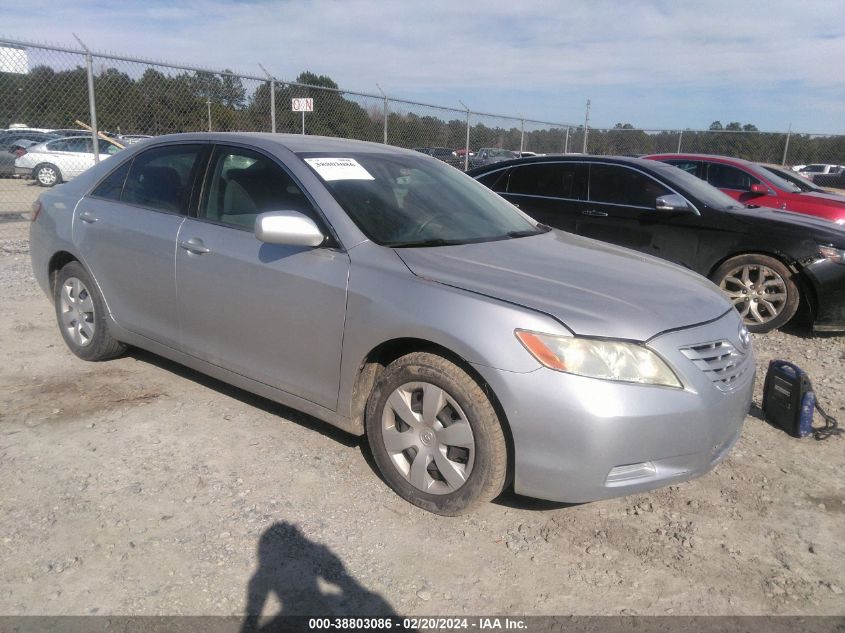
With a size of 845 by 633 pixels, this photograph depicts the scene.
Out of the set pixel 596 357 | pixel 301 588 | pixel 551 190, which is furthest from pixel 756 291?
pixel 301 588

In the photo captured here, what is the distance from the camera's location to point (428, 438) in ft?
9.80

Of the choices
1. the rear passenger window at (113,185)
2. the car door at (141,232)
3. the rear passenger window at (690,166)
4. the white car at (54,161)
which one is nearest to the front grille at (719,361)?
the car door at (141,232)

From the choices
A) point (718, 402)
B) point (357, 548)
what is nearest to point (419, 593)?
point (357, 548)

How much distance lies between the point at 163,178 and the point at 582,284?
268 centimetres

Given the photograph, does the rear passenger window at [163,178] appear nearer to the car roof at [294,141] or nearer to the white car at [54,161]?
the car roof at [294,141]

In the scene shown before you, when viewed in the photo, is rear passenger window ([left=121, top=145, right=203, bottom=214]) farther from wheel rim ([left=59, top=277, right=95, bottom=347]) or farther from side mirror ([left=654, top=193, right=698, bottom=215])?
side mirror ([left=654, top=193, right=698, bottom=215])

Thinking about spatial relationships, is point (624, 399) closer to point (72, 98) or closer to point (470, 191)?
point (470, 191)

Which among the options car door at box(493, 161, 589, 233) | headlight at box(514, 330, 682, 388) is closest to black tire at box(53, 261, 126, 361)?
headlight at box(514, 330, 682, 388)

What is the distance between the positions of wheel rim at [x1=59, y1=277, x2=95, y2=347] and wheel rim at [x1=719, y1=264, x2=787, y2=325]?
5320 mm

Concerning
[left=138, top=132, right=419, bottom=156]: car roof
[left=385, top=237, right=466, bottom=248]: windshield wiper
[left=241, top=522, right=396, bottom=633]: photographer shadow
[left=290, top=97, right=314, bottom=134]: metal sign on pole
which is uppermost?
[left=290, top=97, right=314, bottom=134]: metal sign on pole

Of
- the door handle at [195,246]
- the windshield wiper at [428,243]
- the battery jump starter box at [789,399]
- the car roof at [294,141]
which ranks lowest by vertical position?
the battery jump starter box at [789,399]

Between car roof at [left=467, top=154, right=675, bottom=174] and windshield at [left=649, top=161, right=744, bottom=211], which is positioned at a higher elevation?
car roof at [left=467, top=154, right=675, bottom=174]

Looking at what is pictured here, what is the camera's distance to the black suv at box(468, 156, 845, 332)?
594cm

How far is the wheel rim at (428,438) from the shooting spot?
2.89 m
